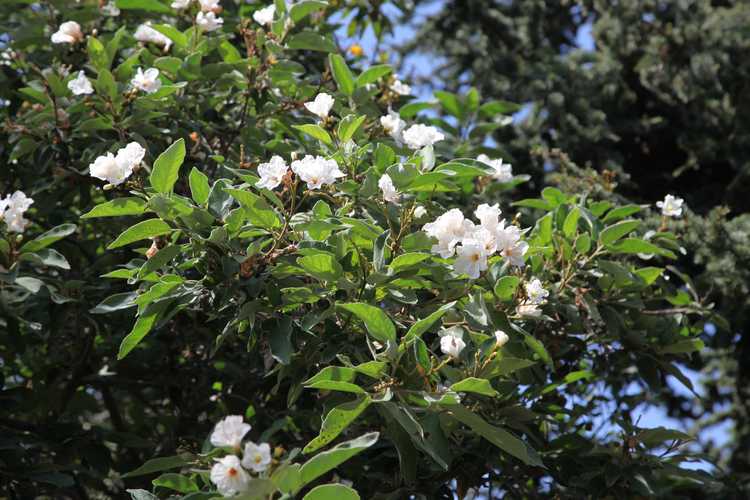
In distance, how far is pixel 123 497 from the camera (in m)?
2.82

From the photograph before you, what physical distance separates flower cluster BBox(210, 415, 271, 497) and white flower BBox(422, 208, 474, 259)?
67 cm

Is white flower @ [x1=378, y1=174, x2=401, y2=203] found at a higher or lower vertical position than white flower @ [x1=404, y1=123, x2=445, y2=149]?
higher

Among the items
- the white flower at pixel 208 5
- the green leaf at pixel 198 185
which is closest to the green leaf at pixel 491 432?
the green leaf at pixel 198 185

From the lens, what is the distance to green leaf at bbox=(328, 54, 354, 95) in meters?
2.70

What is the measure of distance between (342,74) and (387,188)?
712 mm

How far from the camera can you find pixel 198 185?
6.78ft

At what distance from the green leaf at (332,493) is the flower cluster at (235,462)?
95mm

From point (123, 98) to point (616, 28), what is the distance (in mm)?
2426

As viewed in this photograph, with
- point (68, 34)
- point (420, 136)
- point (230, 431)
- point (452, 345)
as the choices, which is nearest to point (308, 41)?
point (420, 136)

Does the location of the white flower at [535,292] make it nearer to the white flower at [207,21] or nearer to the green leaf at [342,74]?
the green leaf at [342,74]

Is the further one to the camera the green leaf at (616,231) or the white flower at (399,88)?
the white flower at (399,88)

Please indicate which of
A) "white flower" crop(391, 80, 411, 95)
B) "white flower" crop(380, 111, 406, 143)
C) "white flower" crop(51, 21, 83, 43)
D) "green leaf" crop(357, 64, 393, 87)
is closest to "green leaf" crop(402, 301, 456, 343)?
"white flower" crop(380, 111, 406, 143)

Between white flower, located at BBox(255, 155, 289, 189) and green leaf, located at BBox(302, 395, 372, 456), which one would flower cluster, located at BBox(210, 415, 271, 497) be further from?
white flower, located at BBox(255, 155, 289, 189)

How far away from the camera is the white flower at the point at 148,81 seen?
2547 millimetres
